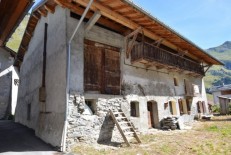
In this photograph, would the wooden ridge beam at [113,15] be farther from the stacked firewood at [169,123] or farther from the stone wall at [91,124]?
the stacked firewood at [169,123]

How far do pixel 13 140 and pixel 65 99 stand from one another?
12.1 feet

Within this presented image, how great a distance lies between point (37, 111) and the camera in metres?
11.4

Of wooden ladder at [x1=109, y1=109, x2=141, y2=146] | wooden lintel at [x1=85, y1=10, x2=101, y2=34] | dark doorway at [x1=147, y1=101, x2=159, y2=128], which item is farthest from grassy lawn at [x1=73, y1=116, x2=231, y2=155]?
wooden lintel at [x1=85, y1=10, x2=101, y2=34]

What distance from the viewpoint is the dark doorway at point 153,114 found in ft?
43.0

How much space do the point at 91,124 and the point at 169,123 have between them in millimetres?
6033

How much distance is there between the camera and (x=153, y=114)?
13.4 m

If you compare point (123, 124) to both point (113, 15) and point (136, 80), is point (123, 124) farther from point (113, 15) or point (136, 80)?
point (113, 15)

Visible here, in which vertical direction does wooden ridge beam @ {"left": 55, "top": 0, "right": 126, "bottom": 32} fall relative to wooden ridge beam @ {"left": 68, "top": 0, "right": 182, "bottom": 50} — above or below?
above

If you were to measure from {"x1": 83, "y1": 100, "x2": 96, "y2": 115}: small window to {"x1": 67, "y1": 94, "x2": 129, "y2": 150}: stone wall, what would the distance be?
0.49ft

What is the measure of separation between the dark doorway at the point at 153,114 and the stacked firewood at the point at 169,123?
0.46 meters

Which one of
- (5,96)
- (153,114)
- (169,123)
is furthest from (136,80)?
(5,96)

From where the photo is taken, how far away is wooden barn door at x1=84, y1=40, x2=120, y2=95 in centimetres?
955

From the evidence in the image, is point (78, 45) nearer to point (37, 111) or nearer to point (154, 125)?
point (37, 111)

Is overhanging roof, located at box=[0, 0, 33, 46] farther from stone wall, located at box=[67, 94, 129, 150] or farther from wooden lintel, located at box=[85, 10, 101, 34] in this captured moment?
wooden lintel, located at box=[85, 10, 101, 34]
